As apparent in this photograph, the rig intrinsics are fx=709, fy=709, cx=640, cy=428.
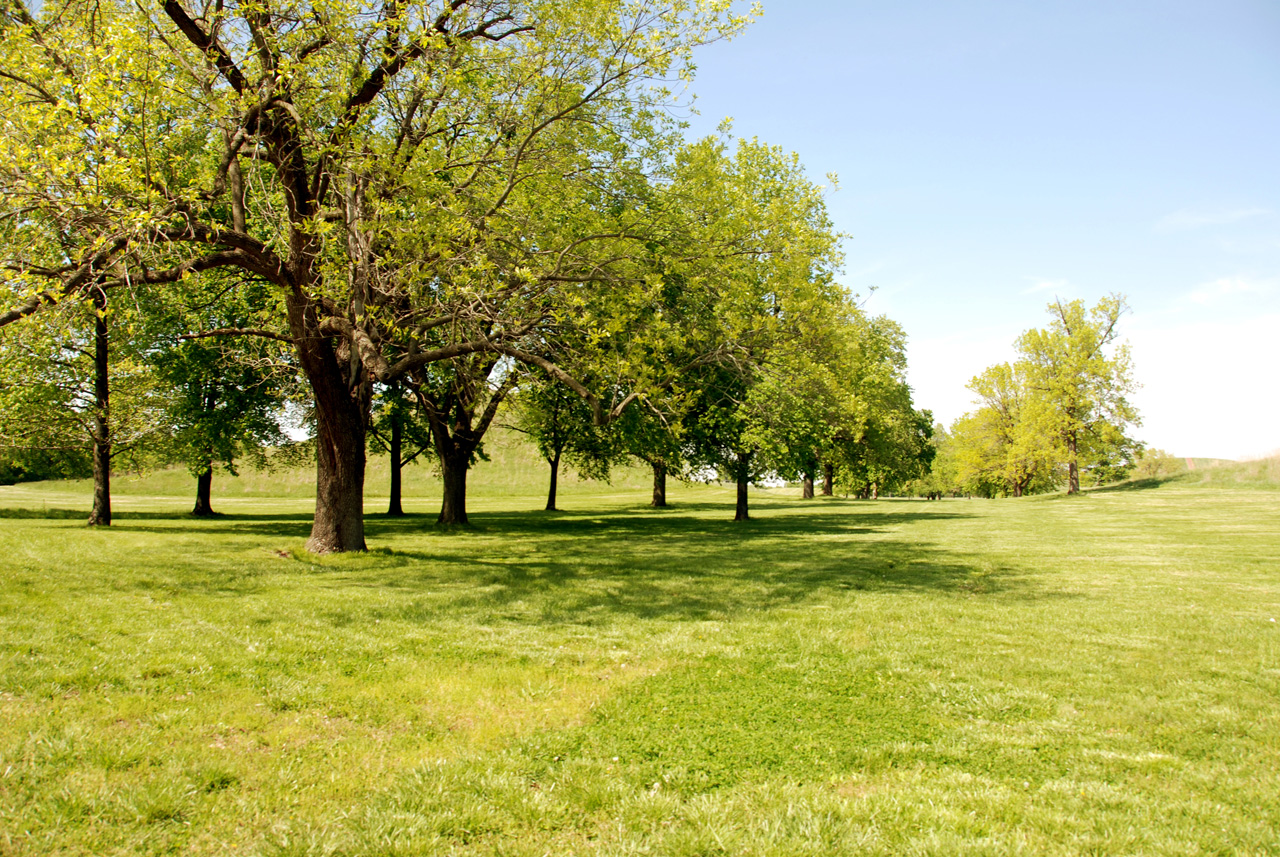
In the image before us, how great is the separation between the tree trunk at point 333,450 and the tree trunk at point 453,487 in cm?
1105

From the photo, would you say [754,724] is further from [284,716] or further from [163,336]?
[163,336]

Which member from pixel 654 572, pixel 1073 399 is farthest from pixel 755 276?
pixel 1073 399

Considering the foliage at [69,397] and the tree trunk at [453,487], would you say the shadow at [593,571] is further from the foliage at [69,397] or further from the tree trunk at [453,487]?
the foliage at [69,397]

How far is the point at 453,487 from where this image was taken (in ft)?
95.7

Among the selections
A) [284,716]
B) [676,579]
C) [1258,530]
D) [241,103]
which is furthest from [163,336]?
[1258,530]

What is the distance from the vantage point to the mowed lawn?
4449 mm

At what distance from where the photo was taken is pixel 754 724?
631cm

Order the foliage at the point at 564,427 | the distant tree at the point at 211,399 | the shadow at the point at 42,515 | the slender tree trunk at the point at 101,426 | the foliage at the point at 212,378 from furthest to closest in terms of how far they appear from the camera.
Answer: the shadow at the point at 42,515 < the foliage at the point at 564,427 < the distant tree at the point at 211,399 < the slender tree trunk at the point at 101,426 < the foliage at the point at 212,378

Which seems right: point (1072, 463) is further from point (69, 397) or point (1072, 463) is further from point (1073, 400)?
point (69, 397)

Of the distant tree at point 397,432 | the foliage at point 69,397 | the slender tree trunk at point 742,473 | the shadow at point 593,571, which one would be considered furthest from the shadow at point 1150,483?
the foliage at point 69,397

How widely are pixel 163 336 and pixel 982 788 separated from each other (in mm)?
28787

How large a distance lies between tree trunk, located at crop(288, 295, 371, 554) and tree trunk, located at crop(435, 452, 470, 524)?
11.1 m

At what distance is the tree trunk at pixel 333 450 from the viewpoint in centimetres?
1689

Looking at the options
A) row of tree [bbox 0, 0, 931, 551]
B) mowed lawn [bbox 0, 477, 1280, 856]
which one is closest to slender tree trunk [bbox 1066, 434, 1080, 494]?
row of tree [bbox 0, 0, 931, 551]
